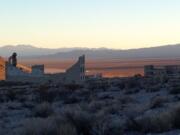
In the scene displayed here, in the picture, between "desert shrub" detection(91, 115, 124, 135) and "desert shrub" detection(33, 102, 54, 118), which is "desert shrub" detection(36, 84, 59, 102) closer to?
"desert shrub" detection(33, 102, 54, 118)

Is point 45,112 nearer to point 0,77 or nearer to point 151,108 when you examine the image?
point 151,108

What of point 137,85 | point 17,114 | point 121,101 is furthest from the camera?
point 137,85

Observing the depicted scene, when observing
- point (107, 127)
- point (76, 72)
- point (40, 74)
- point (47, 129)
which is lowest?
point (40, 74)

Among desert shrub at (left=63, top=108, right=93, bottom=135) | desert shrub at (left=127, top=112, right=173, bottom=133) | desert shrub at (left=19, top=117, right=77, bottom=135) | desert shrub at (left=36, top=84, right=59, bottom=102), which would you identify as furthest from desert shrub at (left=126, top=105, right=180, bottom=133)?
desert shrub at (left=36, top=84, right=59, bottom=102)

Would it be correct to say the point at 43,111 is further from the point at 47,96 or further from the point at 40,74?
the point at 40,74

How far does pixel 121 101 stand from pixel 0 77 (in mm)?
43894

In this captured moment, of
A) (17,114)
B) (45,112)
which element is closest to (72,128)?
(45,112)

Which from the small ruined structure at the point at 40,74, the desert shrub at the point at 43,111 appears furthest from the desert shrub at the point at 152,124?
the small ruined structure at the point at 40,74

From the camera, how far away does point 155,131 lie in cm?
1708

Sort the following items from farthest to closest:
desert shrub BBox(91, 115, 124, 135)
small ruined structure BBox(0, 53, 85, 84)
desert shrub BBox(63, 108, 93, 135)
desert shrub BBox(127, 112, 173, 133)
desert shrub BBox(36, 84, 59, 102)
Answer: small ruined structure BBox(0, 53, 85, 84) → desert shrub BBox(36, 84, 59, 102) → desert shrub BBox(127, 112, 173, 133) → desert shrub BBox(63, 108, 93, 135) → desert shrub BBox(91, 115, 124, 135)

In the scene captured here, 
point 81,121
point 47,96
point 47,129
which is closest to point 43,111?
point 81,121

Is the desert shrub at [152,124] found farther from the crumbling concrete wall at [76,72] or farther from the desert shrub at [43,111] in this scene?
the crumbling concrete wall at [76,72]

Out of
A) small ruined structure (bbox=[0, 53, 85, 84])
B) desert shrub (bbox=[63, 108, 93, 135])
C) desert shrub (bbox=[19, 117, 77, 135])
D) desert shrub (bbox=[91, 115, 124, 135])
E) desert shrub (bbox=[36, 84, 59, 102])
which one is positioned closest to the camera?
desert shrub (bbox=[19, 117, 77, 135])

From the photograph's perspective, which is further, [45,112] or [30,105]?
[30,105]
